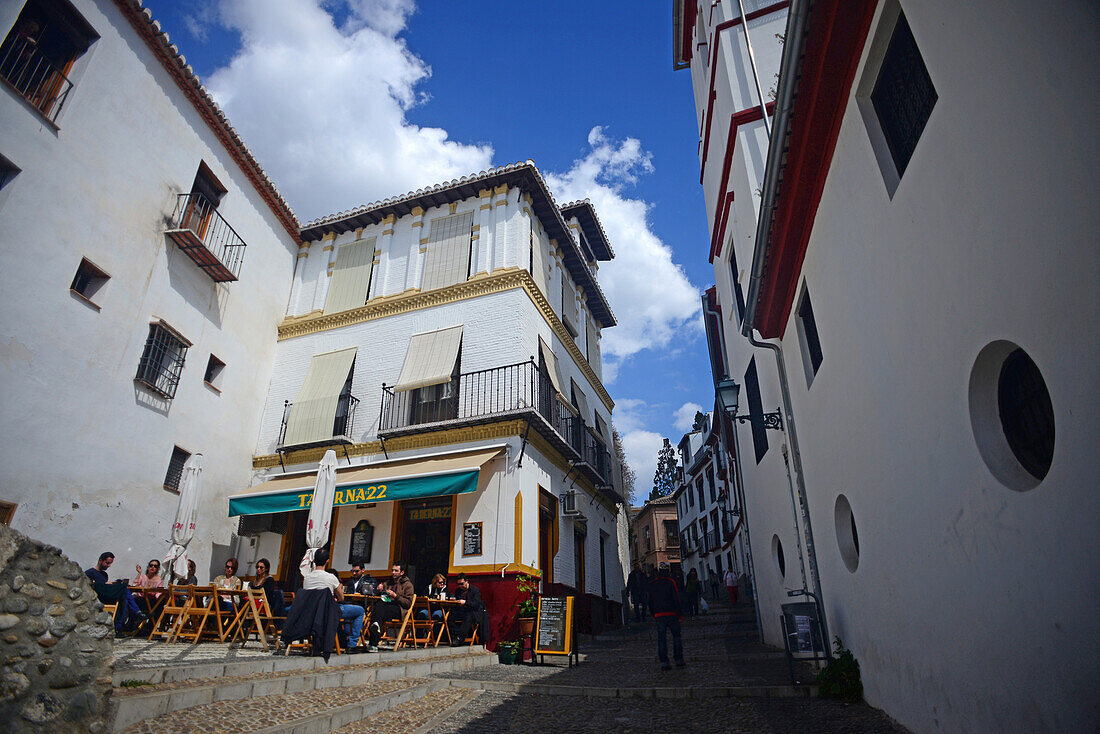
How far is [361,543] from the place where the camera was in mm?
12961

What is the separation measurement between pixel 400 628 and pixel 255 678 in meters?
4.18

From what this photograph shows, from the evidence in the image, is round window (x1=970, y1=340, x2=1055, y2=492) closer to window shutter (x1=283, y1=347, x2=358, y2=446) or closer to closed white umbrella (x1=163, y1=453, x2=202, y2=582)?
closed white umbrella (x1=163, y1=453, x2=202, y2=582)

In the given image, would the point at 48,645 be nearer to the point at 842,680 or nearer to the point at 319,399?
the point at 842,680

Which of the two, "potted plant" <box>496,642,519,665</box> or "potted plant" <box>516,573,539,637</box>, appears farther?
"potted plant" <box>516,573,539,637</box>

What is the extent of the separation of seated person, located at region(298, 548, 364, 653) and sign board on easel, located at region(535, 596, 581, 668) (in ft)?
9.10

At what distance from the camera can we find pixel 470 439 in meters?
12.9

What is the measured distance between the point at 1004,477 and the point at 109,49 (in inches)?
582

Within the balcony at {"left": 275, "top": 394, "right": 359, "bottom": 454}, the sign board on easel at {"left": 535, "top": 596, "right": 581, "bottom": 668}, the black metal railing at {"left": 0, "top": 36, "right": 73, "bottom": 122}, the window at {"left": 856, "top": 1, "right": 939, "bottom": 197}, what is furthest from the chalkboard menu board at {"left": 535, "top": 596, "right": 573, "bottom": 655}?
the black metal railing at {"left": 0, "top": 36, "right": 73, "bottom": 122}

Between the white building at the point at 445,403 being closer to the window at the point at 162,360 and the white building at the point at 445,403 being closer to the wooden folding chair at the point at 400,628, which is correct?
the wooden folding chair at the point at 400,628

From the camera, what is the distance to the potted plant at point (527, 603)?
10133 mm

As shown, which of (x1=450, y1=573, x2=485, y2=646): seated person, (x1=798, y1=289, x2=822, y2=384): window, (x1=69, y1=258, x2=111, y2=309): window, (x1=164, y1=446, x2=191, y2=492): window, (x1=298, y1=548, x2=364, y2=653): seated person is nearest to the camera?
(x1=798, y1=289, x2=822, y2=384): window

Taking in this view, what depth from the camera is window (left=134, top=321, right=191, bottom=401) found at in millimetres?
11867

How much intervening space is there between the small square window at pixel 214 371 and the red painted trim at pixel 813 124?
12.1m

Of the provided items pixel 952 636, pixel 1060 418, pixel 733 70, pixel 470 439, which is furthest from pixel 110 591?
pixel 733 70
